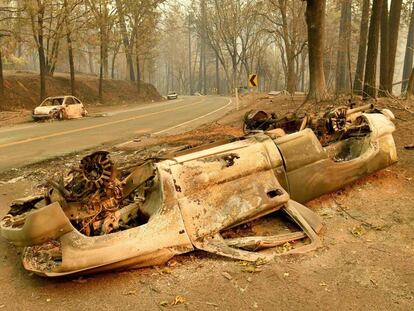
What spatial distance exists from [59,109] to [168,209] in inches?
699

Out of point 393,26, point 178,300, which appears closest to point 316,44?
point 393,26

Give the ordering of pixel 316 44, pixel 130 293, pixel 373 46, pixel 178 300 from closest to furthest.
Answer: pixel 178 300 < pixel 130 293 < pixel 373 46 < pixel 316 44

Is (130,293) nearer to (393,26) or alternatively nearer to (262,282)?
(262,282)

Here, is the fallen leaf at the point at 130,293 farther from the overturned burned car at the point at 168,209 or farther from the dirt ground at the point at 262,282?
the overturned burned car at the point at 168,209

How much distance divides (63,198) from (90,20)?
91.4ft

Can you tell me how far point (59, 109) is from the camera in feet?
66.0

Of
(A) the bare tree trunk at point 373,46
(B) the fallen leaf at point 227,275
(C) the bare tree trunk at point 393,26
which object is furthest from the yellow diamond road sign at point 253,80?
(B) the fallen leaf at point 227,275

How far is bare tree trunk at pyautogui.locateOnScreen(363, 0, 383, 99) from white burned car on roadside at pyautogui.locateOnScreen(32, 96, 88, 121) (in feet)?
46.4

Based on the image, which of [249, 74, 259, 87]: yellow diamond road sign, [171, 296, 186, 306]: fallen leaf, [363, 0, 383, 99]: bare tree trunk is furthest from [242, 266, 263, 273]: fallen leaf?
[249, 74, 259, 87]: yellow diamond road sign

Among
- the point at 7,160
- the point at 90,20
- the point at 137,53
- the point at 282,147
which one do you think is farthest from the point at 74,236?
the point at 137,53

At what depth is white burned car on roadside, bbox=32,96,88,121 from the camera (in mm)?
19672

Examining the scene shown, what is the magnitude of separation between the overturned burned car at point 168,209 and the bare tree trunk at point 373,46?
962 centimetres

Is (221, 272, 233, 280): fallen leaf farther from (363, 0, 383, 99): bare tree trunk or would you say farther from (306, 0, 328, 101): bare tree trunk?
(306, 0, 328, 101): bare tree trunk

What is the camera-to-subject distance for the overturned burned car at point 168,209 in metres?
3.63
